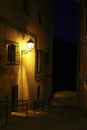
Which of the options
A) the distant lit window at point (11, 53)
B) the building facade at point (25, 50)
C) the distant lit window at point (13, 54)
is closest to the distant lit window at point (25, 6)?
the building facade at point (25, 50)

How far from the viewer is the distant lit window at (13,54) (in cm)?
1873

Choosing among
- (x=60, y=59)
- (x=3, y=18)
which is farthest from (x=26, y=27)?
(x=60, y=59)

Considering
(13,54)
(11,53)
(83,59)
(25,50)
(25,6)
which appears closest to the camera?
(11,53)

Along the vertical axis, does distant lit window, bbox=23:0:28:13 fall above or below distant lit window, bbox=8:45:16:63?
above

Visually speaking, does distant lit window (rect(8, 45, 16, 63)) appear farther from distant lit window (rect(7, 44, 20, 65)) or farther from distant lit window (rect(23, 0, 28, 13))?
distant lit window (rect(23, 0, 28, 13))

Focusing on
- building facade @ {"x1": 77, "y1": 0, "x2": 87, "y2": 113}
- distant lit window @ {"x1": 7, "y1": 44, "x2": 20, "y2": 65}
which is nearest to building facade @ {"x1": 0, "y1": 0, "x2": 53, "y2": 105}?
distant lit window @ {"x1": 7, "y1": 44, "x2": 20, "y2": 65}

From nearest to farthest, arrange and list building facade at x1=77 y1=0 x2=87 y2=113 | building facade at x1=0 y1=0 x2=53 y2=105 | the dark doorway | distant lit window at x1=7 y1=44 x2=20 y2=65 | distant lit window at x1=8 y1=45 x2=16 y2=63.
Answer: building facade at x1=0 y1=0 x2=53 y2=105, distant lit window at x1=7 y1=44 x2=20 y2=65, distant lit window at x1=8 y1=45 x2=16 y2=63, building facade at x1=77 y1=0 x2=87 y2=113, the dark doorway

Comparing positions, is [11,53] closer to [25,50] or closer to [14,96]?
[25,50]

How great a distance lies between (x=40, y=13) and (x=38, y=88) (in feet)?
18.1

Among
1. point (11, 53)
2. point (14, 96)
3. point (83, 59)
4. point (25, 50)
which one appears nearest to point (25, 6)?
point (25, 50)

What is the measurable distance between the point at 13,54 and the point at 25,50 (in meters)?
1.95

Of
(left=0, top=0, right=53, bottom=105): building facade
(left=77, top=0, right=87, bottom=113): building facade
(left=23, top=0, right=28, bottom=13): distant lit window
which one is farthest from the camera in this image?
(left=23, top=0, right=28, bottom=13): distant lit window

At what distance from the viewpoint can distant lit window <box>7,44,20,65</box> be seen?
18.7 meters

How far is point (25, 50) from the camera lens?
21.4m
